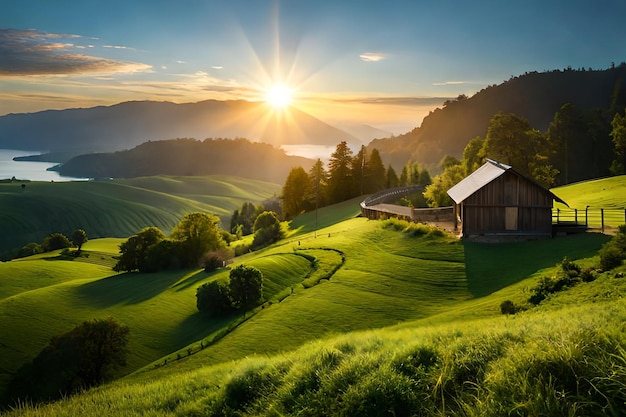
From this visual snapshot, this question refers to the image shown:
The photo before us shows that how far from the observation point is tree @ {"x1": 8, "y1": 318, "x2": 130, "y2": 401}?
23047 millimetres

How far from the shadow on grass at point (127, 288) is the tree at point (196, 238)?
6643mm

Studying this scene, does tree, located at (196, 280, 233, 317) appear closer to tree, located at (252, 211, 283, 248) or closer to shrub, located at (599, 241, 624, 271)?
shrub, located at (599, 241, 624, 271)

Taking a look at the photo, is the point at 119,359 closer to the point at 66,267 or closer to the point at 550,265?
the point at 550,265

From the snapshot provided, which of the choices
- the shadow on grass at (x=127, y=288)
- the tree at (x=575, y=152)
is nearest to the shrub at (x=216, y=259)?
the shadow on grass at (x=127, y=288)

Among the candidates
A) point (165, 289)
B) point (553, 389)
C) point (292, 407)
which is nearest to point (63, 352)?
point (165, 289)

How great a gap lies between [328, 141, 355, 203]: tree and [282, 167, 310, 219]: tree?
18.6 feet

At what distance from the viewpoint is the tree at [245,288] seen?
98.8 ft

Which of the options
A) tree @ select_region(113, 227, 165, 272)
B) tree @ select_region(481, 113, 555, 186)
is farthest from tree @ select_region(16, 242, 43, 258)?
tree @ select_region(481, 113, 555, 186)

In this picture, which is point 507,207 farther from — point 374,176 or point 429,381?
point 374,176

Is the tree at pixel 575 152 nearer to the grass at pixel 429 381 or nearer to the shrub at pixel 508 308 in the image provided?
the shrub at pixel 508 308

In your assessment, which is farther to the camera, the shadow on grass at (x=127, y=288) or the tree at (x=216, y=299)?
the shadow on grass at (x=127, y=288)

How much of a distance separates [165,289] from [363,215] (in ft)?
111

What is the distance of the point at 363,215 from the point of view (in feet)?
221

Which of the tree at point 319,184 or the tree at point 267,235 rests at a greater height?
the tree at point 319,184
